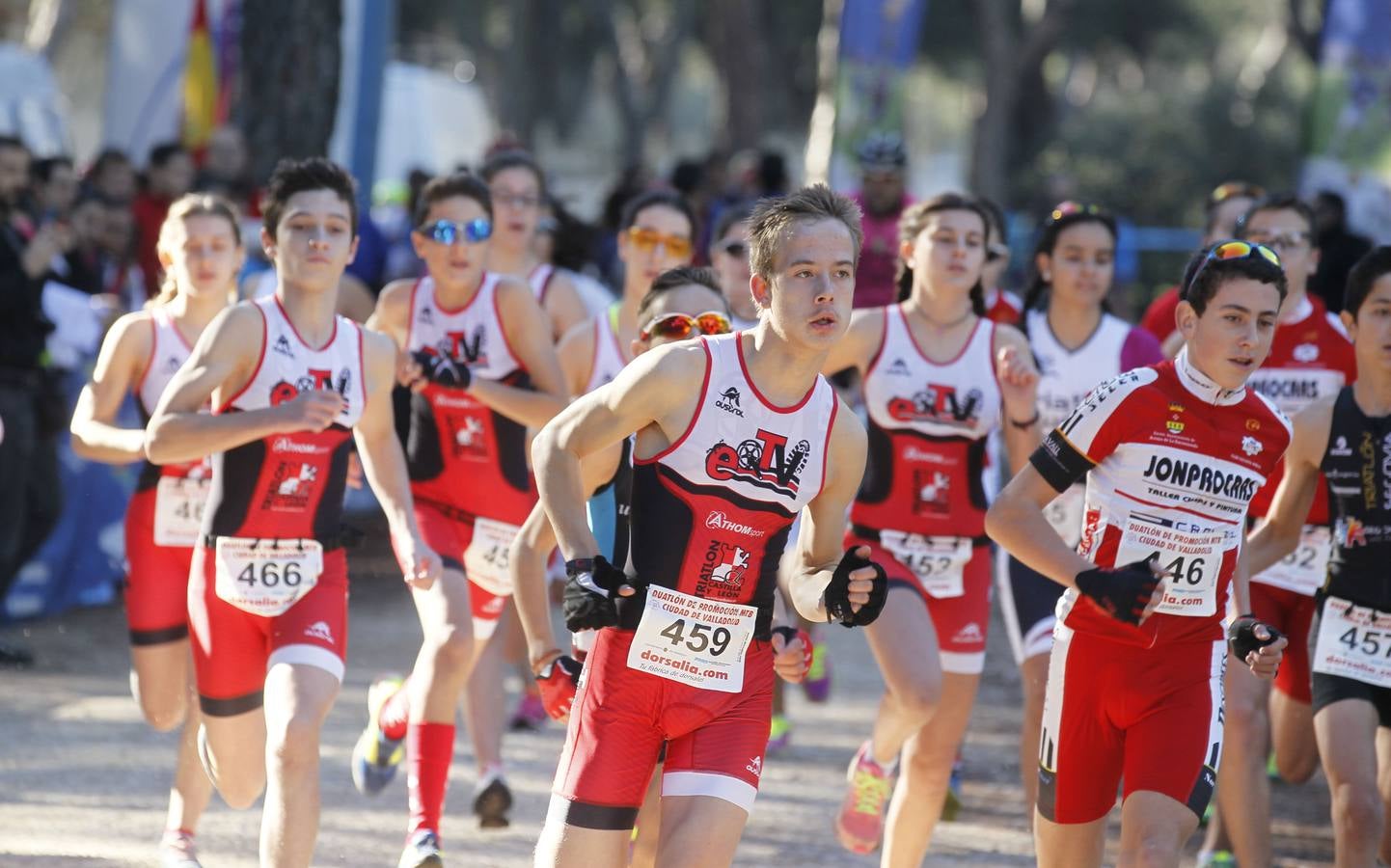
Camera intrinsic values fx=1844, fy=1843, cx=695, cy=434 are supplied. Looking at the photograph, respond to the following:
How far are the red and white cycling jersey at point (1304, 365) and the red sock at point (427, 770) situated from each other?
10.1ft

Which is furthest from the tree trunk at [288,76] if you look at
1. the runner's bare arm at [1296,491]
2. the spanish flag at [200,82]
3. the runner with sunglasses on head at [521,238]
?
the runner's bare arm at [1296,491]

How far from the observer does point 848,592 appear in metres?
4.37

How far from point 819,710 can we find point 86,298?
4704mm

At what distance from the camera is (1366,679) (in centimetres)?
548

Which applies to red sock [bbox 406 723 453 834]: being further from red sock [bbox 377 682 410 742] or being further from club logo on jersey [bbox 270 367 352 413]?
club logo on jersey [bbox 270 367 352 413]

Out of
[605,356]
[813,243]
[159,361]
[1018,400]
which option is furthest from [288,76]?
[813,243]

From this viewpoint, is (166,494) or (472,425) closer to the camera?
(166,494)

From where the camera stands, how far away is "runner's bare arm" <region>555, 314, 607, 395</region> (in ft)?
23.2

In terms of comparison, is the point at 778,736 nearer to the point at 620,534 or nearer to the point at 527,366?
the point at 527,366

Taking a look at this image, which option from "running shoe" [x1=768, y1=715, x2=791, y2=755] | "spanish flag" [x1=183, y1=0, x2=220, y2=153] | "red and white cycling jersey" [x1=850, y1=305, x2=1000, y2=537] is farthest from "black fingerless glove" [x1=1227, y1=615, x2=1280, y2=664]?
"spanish flag" [x1=183, y1=0, x2=220, y2=153]

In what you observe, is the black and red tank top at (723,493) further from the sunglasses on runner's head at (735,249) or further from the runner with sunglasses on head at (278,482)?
the sunglasses on runner's head at (735,249)

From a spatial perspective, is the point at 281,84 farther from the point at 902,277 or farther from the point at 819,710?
the point at 902,277

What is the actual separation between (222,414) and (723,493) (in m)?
1.82

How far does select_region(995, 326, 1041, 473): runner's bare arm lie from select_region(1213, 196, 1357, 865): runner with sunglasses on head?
814 mm
